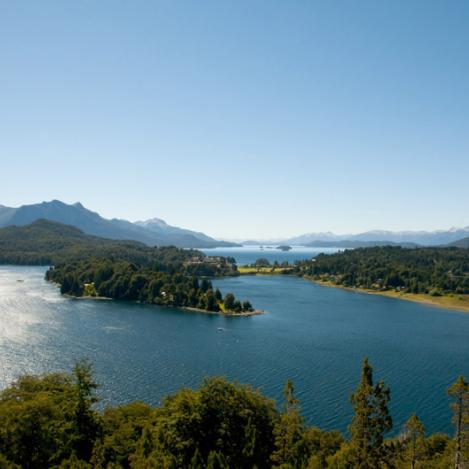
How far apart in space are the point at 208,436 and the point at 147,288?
12005 cm

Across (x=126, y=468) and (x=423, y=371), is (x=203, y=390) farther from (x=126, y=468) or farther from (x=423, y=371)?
(x=423, y=371)

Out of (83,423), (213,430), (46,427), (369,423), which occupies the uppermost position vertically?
(369,423)

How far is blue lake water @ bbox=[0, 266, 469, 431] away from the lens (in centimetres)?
6481

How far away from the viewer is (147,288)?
153 m

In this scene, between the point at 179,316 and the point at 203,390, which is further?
the point at 179,316

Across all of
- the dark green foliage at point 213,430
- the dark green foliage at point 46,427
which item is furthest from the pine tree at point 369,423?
the dark green foliage at point 46,427

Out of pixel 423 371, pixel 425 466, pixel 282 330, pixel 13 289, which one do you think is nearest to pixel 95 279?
pixel 13 289

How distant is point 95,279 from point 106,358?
9176cm

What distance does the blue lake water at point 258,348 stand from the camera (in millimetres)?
64812

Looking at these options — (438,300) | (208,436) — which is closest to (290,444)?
(208,436)

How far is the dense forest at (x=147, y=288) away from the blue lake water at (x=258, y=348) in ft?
27.0

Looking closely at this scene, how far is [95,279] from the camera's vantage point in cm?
16738

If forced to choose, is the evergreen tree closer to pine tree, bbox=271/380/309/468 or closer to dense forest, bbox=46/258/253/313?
pine tree, bbox=271/380/309/468

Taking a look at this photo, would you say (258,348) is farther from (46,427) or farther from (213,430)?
(46,427)
